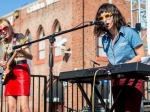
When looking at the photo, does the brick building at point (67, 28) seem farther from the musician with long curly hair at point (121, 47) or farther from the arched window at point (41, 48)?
the musician with long curly hair at point (121, 47)

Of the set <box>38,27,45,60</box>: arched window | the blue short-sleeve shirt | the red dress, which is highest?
<box>38,27,45,60</box>: arched window

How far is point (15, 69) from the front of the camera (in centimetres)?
526

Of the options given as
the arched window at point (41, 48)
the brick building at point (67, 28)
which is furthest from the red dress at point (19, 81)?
the arched window at point (41, 48)

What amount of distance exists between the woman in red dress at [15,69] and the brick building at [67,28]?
15.3m

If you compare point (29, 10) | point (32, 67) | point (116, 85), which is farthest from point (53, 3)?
point (116, 85)

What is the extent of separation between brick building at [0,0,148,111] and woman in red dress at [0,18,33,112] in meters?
15.3

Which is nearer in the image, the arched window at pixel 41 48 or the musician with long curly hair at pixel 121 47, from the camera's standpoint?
the musician with long curly hair at pixel 121 47

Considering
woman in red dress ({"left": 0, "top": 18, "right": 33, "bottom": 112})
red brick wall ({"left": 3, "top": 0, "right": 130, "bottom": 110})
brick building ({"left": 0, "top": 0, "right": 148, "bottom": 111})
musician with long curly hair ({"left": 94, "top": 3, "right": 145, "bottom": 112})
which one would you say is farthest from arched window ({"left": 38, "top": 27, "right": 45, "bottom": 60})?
musician with long curly hair ({"left": 94, "top": 3, "right": 145, "bottom": 112})

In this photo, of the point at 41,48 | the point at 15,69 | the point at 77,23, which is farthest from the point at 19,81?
the point at 41,48

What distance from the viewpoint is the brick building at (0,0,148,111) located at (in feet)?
73.3

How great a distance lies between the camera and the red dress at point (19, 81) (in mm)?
5230

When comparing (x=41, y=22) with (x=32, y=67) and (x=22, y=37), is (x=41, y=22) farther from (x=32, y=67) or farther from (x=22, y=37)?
(x=22, y=37)

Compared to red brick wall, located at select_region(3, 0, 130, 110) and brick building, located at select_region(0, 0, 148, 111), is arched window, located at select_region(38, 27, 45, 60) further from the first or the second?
red brick wall, located at select_region(3, 0, 130, 110)

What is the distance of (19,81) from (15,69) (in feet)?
0.62
